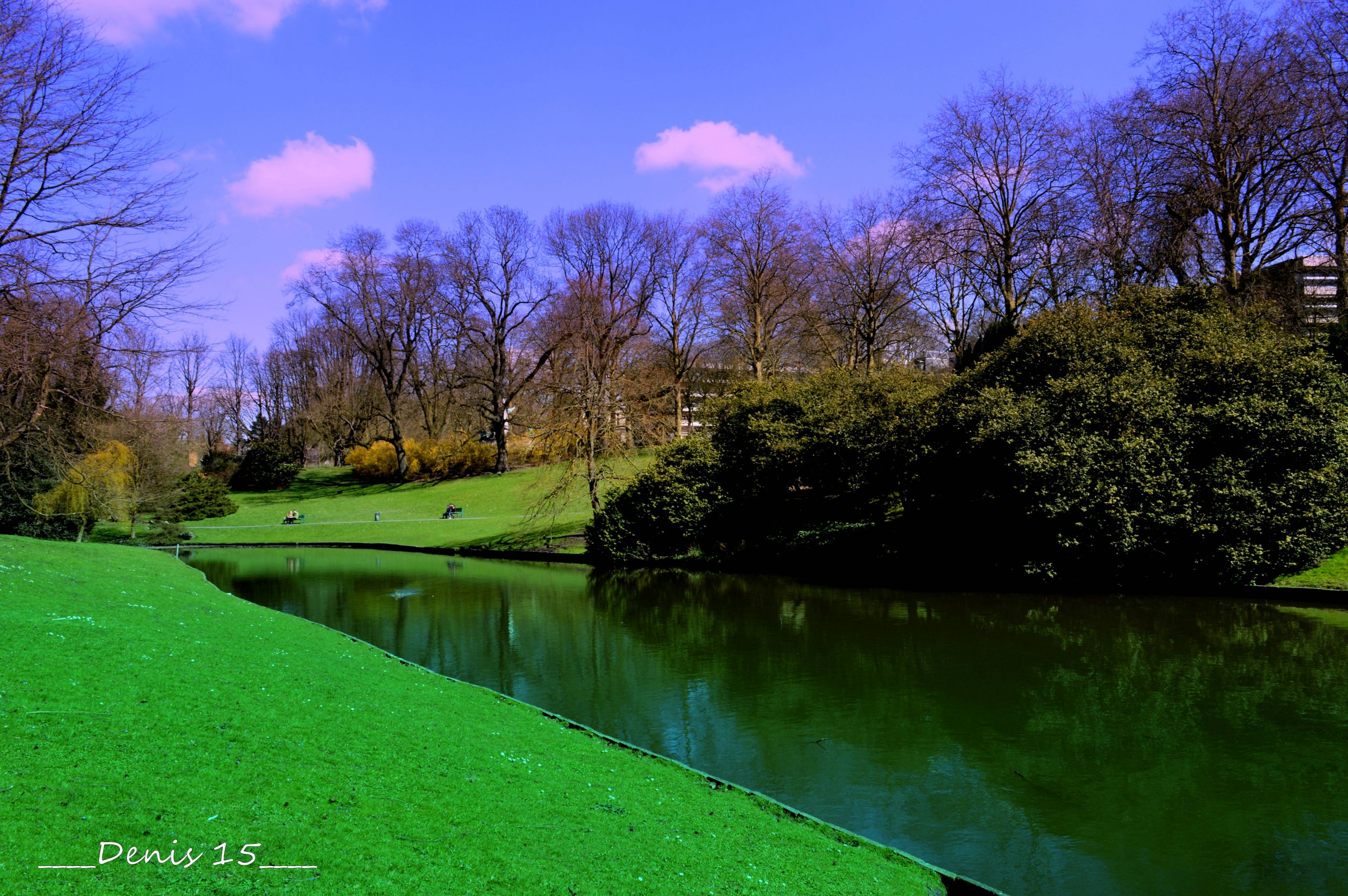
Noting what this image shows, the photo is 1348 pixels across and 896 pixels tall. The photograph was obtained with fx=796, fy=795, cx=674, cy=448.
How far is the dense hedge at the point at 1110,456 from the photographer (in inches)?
692

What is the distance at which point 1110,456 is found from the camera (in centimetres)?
1842

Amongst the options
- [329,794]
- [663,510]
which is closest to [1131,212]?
[663,510]

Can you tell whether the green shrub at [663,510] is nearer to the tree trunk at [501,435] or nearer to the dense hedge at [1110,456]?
the dense hedge at [1110,456]

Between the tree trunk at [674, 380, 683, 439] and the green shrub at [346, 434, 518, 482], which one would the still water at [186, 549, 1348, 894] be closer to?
the tree trunk at [674, 380, 683, 439]

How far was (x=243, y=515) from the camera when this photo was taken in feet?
155

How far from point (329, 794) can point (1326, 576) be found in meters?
20.7

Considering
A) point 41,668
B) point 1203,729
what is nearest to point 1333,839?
point 1203,729

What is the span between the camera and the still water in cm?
667

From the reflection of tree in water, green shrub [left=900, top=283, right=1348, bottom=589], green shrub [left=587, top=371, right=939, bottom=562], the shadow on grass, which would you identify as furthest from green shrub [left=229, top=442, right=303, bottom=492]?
green shrub [left=900, top=283, right=1348, bottom=589]

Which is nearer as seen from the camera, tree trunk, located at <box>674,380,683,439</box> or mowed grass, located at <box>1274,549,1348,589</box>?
mowed grass, located at <box>1274,549,1348,589</box>

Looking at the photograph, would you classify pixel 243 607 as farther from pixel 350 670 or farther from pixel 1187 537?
pixel 1187 537

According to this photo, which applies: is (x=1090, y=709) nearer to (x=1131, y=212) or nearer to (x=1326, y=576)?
(x=1326, y=576)

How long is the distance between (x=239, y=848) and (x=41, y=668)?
3653mm

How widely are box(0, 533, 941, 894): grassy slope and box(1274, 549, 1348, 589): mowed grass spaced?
16.7 meters
